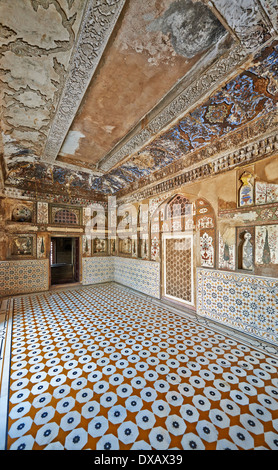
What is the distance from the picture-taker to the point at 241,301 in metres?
3.30

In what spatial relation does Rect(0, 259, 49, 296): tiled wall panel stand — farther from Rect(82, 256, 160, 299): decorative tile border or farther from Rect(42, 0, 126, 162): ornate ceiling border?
Rect(42, 0, 126, 162): ornate ceiling border

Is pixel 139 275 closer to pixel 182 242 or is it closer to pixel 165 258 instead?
pixel 165 258

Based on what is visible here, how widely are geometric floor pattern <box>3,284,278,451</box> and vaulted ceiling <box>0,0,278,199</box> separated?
3.57 meters

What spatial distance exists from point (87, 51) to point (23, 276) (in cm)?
578

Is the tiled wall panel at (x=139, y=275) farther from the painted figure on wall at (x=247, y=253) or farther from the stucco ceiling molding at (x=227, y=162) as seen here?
the painted figure on wall at (x=247, y=253)

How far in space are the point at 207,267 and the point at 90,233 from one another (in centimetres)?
473

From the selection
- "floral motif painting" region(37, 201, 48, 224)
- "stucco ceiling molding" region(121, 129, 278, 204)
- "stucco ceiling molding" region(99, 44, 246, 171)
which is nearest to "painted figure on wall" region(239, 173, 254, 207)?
"stucco ceiling molding" region(121, 129, 278, 204)

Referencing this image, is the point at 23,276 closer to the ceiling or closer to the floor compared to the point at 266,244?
closer to the floor

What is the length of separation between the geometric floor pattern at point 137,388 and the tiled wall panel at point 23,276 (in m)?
2.17

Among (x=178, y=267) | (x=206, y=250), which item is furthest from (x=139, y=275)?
(x=206, y=250)

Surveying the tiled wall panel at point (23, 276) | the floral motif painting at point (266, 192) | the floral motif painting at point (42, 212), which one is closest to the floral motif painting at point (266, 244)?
the floral motif painting at point (266, 192)

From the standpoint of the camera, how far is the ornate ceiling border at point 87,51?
166cm

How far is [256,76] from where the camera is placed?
2314mm
